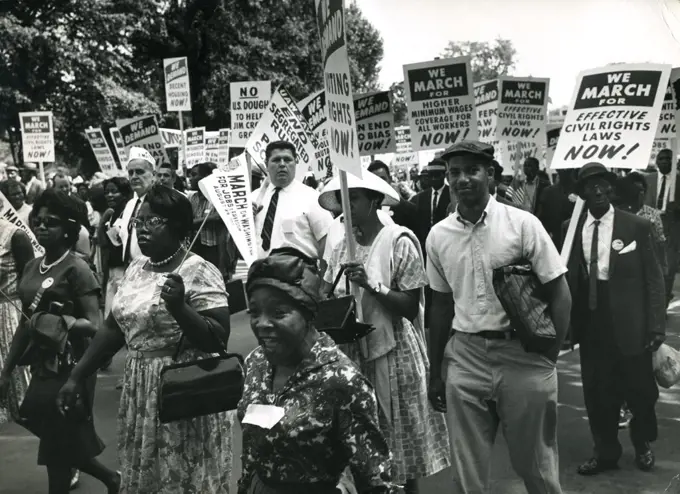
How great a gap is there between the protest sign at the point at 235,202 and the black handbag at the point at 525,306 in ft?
5.04

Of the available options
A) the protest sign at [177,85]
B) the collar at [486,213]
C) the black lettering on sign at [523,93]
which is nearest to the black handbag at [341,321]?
the collar at [486,213]

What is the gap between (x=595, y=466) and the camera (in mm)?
5723

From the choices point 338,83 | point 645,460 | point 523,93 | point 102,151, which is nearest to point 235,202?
point 338,83

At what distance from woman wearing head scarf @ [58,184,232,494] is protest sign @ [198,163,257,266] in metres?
0.95

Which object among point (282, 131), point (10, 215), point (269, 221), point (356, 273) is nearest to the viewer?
point (356, 273)

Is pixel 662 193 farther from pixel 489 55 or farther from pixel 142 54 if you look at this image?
pixel 489 55

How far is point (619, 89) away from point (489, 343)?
Answer: 3092mm

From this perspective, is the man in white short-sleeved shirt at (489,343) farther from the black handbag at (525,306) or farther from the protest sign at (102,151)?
the protest sign at (102,151)

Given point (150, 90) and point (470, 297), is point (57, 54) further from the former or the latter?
point (470, 297)

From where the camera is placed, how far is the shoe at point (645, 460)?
18.9ft

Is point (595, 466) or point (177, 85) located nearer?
point (595, 466)

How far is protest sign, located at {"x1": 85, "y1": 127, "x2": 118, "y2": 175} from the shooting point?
14.8 m

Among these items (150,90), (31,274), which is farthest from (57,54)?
(31,274)

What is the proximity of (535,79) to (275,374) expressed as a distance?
27.1ft
